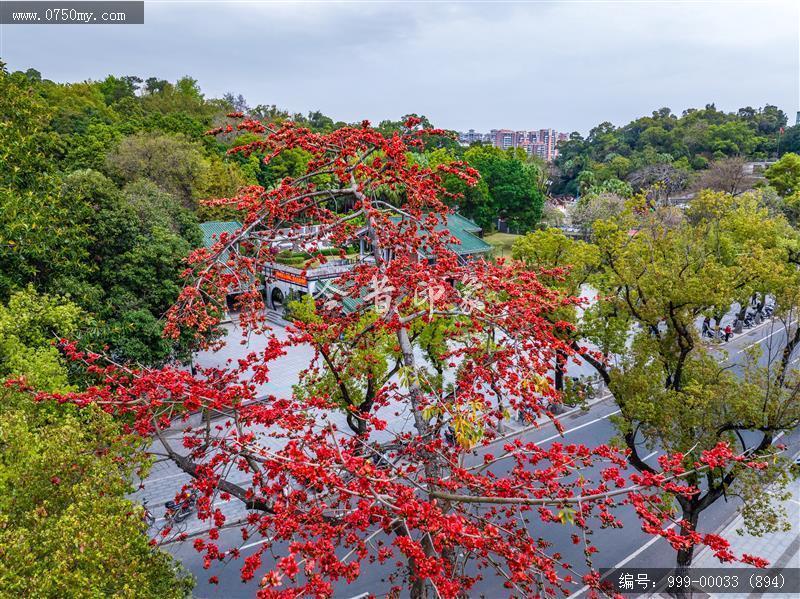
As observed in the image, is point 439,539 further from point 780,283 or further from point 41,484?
point 780,283

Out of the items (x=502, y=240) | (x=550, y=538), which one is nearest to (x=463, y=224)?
(x=502, y=240)

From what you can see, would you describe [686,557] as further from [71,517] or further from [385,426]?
[71,517]

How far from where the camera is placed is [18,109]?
9945mm

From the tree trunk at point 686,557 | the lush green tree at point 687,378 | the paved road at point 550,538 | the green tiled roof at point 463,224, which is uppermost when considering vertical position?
the green tiled roof at point 463,224

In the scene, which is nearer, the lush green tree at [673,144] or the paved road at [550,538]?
the paved road at [550,538]

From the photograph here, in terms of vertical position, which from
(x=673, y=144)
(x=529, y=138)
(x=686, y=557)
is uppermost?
(x=529, y=138)

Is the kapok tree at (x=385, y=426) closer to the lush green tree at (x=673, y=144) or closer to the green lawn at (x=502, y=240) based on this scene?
the green lawn at (x=502, y=240)

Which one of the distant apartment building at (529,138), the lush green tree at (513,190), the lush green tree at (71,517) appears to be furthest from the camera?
the distant apartment building at (529,138)

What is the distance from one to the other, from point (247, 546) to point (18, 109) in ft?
31.7

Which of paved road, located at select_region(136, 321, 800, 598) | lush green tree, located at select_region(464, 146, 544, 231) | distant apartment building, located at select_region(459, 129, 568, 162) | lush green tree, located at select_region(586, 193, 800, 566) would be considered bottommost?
paved road, located at select_region(136, 321, 800, 598)

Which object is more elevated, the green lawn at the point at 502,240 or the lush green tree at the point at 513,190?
the lush green tree at the point at 513,190

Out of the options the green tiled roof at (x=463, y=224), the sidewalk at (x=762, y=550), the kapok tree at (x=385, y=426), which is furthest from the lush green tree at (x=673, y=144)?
the kapok tree at (x=385, y=426)

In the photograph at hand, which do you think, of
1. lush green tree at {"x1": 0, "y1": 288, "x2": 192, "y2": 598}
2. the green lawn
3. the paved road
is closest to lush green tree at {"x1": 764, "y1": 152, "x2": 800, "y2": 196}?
the green lawn

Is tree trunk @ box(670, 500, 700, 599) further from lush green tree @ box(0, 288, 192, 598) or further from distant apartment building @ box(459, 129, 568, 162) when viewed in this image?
distant apartment building @ box(459, 129, 568, 162)
